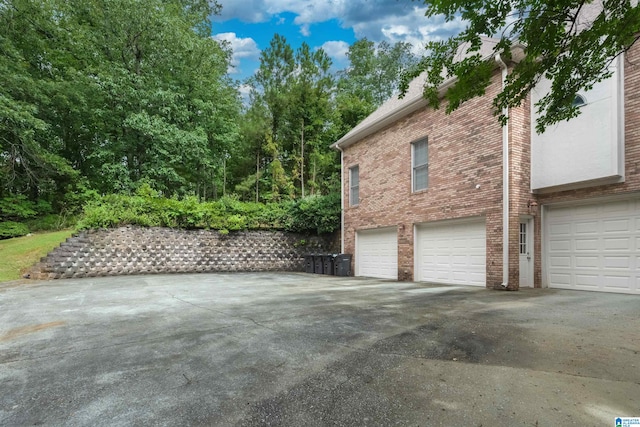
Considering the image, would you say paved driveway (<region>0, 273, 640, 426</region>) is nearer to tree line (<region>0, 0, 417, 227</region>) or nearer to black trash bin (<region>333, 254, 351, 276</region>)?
black trash bin (<region>333, 254, 351, 276</region>)

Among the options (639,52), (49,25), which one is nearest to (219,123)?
(49,25)

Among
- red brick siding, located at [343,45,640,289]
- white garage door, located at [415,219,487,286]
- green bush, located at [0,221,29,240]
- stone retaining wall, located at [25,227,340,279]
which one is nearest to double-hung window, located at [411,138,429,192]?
red brick siding, located at [343,45,640,289]

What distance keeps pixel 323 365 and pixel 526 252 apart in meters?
7.15

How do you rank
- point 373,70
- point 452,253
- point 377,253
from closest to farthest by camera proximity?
1. point 452,253
2. point 377,253
3. point 373,70

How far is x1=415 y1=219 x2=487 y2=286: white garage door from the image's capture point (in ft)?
27.2

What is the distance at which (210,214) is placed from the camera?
13352 millimetres

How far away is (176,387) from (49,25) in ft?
68.2

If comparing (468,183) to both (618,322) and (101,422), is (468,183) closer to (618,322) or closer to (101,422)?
(618,322)

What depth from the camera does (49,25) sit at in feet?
51.5

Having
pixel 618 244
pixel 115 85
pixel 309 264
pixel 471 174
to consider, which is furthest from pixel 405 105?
pixel 115 85

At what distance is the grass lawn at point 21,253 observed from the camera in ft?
32.9

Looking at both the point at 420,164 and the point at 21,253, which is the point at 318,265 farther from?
the point at 21,253

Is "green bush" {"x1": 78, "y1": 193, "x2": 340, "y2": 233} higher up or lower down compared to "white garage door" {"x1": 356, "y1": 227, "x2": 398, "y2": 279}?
higher up

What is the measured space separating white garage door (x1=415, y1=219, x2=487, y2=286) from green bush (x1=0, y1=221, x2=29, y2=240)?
16.8 meters
